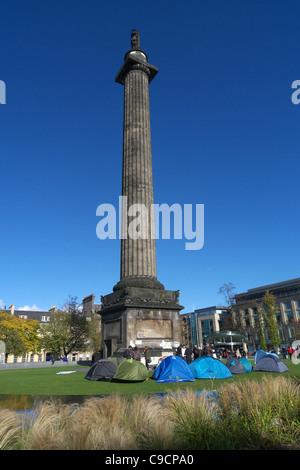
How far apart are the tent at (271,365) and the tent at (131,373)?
8722mm

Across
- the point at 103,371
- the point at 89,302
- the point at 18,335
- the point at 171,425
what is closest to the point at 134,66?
the point at 103,371

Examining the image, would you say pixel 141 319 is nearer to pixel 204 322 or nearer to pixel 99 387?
pixel 99 387

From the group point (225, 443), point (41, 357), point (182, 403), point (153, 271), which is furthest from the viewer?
point (41, 357)

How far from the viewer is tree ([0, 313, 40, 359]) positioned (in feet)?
174

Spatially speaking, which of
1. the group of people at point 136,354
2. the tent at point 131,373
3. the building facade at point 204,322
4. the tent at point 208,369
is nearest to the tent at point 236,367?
the tent at point 208,369

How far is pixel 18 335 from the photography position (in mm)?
54188

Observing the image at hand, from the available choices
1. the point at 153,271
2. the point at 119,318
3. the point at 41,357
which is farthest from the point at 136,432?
the point at 41,357

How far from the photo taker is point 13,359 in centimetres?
7650

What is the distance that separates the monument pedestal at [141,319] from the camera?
25.0m

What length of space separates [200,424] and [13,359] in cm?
8332

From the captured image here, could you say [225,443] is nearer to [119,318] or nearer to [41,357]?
[119,318]

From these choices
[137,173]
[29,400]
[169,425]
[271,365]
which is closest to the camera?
[169,425]

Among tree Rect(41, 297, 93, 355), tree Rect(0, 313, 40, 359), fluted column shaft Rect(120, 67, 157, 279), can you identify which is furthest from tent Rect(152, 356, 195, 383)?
tree Rect(0, 313, 40, 359)

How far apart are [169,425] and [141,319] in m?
20.1
